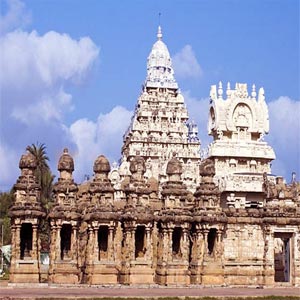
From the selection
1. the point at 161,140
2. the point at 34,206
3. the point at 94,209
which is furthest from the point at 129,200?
the point at 161,140

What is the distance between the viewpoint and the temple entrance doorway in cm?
4662

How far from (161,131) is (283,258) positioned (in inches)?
1582

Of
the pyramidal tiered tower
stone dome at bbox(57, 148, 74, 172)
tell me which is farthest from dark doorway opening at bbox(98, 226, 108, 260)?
the pyramidal tiered tower

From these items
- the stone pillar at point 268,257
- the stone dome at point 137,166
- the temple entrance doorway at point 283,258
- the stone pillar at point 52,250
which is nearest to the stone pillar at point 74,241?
the stone pillar at point 52,250

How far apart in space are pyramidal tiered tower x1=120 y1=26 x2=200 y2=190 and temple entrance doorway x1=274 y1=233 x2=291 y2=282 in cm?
2927

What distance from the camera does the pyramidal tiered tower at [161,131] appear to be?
86188 millimetres

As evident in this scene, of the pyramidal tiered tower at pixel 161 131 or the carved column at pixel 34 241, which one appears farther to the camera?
the pyramidal tiered tower at pixel 161 131

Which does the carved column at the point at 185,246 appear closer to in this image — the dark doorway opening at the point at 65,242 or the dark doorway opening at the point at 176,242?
the dark doorway opening at the point at 176,242

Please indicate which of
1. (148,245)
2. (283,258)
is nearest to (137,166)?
(148,245)

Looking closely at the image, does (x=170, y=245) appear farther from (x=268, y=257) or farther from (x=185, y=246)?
(x=268, y=257)

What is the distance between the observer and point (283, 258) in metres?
50.2

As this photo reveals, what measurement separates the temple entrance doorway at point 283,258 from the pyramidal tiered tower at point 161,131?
96.0 ft

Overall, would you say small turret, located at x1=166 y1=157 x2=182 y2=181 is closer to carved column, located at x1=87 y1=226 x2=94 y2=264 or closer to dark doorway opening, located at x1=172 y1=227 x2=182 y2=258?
dark doorway opening, located at x1=172 y1=227 x2=182 y2=258

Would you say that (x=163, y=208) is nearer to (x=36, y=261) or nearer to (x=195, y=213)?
(x=195, y=213)
